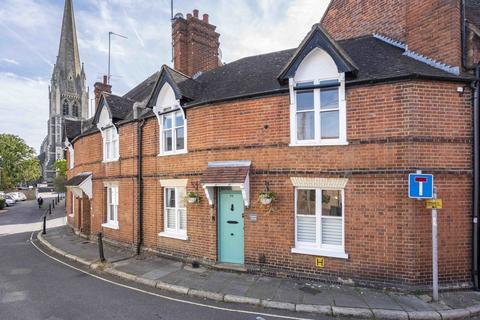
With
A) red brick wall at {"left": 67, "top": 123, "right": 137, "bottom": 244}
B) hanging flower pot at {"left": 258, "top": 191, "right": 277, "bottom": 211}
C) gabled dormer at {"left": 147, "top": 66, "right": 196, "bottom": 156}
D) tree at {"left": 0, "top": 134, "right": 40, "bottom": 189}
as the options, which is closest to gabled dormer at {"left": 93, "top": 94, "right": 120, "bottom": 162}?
red brick wall at {"left": 67, "top": 123, "right": 137, "bottom": 244}

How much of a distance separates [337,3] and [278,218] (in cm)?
1016

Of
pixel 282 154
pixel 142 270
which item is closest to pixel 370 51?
pixel 282 154

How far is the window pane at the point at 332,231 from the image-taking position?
7496mm

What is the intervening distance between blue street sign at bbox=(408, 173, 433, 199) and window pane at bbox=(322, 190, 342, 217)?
175 cm

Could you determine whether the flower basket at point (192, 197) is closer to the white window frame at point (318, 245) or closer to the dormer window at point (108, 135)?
the white window frame at point (318, 245)

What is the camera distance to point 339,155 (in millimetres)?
7402

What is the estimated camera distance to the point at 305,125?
312 inches

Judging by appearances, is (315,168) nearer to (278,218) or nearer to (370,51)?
(278,218)

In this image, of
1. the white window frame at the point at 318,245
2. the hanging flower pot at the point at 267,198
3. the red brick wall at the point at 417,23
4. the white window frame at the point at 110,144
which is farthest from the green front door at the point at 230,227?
the red brick wall at the point at 417,23

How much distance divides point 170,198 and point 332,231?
6080 mm

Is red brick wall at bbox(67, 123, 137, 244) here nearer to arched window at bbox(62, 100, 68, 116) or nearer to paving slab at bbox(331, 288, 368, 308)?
paving slab at bbox(331, 288, 368, 308)

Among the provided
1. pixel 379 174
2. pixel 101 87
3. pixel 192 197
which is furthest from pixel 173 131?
pixel 101 87

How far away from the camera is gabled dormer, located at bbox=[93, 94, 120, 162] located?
42.1ft

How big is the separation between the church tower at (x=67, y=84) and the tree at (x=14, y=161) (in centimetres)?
2200
